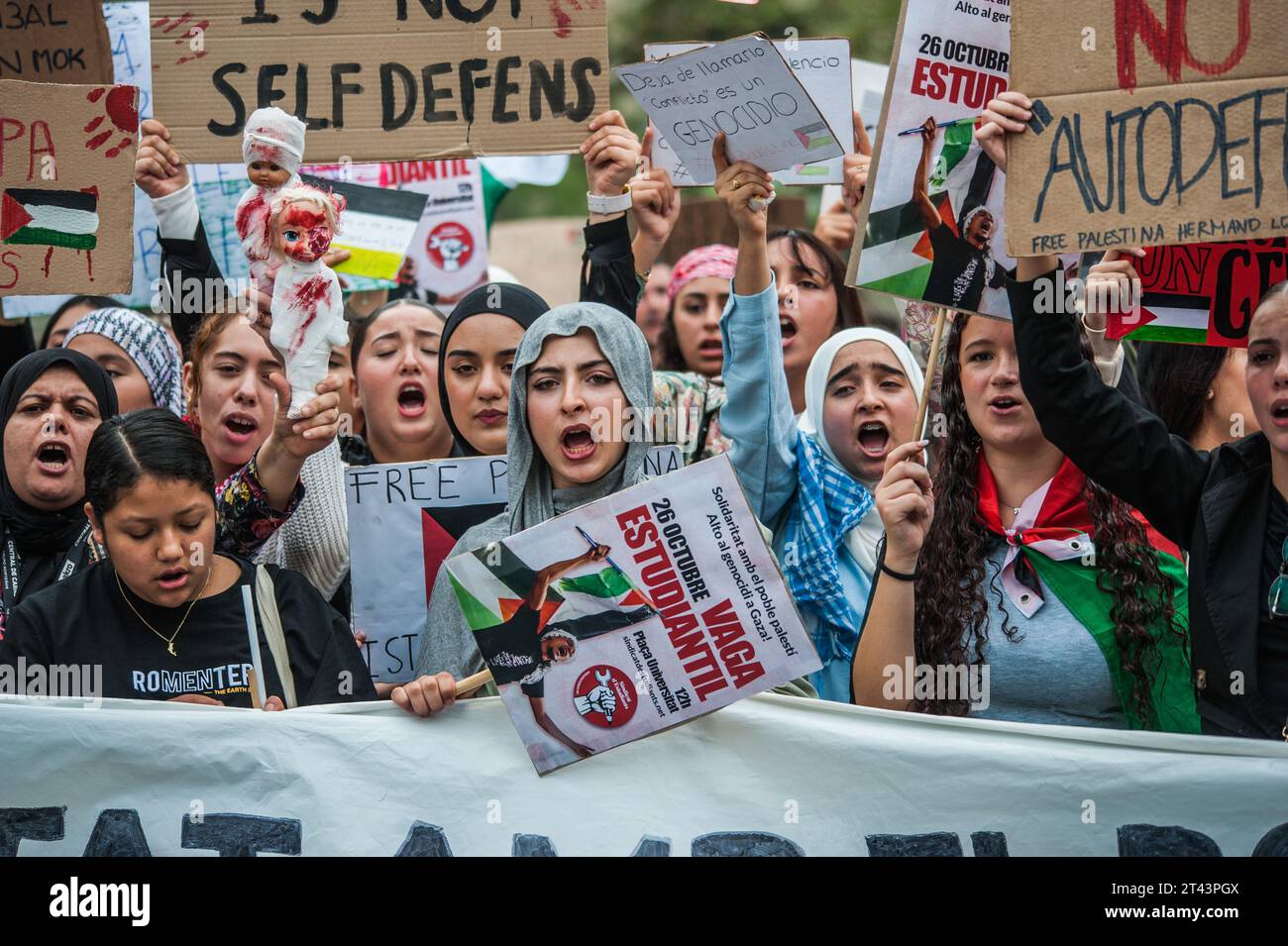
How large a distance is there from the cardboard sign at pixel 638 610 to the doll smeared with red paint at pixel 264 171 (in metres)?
0.92

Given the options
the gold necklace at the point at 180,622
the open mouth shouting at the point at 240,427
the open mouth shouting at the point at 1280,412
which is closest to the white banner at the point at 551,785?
the gold necklace at the point at 180,622

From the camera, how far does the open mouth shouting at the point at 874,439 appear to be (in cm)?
443

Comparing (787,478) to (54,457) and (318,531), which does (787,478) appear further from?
(54,457)

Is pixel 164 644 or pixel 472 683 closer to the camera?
pixel 472 683

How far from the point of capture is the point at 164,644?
3.54 m

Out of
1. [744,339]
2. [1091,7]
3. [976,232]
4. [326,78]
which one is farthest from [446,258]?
[1091,7]

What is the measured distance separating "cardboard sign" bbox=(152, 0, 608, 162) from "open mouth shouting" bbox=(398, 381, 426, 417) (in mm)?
818

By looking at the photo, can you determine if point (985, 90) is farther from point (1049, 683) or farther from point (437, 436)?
point (437, 436)

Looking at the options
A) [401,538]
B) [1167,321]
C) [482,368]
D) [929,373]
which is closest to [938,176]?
[929,373]

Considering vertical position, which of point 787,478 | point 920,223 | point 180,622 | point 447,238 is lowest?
point 180,622

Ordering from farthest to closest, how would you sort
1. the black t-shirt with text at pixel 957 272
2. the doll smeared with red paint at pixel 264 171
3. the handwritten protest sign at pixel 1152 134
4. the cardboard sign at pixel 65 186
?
the cardboard sign at pixel 65 186, the black t-shirt with text at pixel 957 272, the doll smeared with red paint at pixel 264 171, the handwritten protest sign at pixel 1152 134

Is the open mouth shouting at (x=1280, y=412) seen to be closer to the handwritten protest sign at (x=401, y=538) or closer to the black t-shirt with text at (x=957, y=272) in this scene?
the black t-shirt with text at (x=957, y=272)

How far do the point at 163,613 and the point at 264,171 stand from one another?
41.1 inches

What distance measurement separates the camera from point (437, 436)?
491 centimetres
